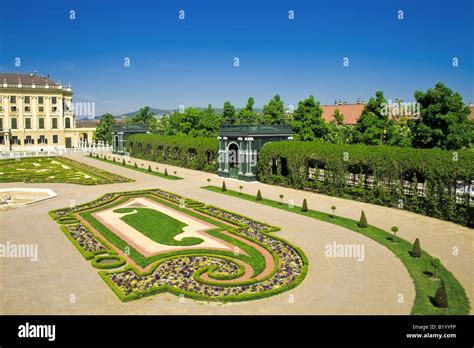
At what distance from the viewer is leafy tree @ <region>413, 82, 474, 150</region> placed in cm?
4591

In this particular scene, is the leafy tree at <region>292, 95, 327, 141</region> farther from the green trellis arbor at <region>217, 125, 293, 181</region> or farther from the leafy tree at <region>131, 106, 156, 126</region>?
the leafy tree at <region>131, 106, 156, 126</region>

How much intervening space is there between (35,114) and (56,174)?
5920 centimetres

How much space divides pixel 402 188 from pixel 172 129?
77215 millimetres

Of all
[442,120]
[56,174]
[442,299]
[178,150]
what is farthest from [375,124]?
[56,174]

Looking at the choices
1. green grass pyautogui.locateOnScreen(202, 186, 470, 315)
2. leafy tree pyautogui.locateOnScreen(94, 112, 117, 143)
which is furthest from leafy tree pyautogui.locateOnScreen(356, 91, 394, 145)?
leafy tree pyautogui.locateOnScreen(94, 112, 117, 143)

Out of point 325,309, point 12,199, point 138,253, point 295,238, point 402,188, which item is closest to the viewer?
point 325,309

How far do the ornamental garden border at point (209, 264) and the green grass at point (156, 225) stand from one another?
192cm

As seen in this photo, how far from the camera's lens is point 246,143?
164 feet

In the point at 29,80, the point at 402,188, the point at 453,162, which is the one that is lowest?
the point at 402,188

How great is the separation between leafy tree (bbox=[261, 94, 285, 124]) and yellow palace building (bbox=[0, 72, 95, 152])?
6425cm

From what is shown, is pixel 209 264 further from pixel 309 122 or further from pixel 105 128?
pixel 105 128
